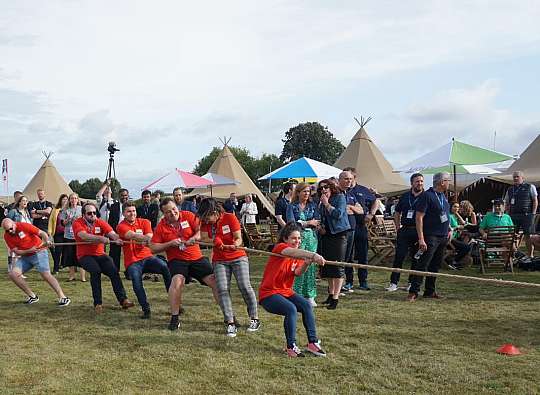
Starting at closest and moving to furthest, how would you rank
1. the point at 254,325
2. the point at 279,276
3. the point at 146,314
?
the point at 279,276 → the point at 254,325 → the point at 146,314

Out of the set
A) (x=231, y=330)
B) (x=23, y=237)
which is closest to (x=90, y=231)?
(x=23, y=237)

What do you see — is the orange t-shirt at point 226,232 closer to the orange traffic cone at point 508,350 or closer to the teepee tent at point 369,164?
the orange traffic cone at point 508,350

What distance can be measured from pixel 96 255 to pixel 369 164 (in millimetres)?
21082

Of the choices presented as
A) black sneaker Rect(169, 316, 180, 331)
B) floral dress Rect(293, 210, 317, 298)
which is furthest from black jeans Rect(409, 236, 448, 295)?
black sneaker Rect(169, 316, 180, 331)

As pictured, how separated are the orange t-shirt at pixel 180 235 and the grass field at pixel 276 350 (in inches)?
32.0

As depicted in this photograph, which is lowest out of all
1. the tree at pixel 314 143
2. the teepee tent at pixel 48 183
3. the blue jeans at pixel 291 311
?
the blue jeans at pixel 291 311

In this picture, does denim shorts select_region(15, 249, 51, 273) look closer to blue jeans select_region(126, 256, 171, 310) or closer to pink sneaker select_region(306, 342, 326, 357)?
blue jeans select_region(126, 256, 171, 310)

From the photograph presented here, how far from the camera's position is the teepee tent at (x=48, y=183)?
34500 mm

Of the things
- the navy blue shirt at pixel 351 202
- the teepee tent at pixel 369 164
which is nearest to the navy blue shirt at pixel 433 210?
the navy blue shirt at pixel 351 202

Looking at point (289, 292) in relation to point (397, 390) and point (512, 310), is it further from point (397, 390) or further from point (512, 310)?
point (512, 310)

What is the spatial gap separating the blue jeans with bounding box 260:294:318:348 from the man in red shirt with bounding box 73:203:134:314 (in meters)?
2.82

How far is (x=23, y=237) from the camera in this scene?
8.28 meters

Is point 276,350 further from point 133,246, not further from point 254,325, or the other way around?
point 133,246

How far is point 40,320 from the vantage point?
736 centimetres
